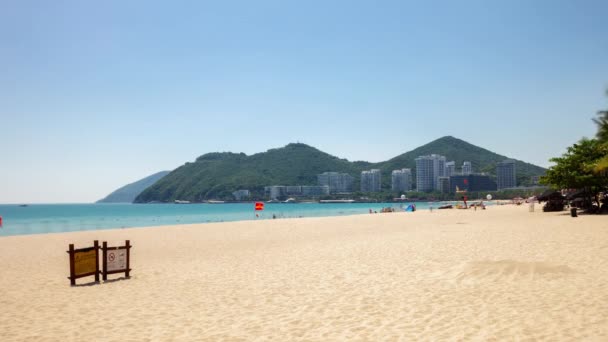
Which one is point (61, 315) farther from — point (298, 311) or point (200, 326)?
point (298, 311)

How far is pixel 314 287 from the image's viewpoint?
966 centimetres

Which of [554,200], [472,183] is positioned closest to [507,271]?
[554,200]

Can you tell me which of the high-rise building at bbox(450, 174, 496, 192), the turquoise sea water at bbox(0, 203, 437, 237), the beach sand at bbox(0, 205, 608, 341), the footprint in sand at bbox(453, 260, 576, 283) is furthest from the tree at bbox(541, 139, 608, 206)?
the high-rise building at bbox(450, 174, 496, 192)

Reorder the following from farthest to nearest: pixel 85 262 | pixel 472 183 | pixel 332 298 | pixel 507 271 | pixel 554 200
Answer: pixel 472 183, pixel 554 200, pixel 85 262, pixel 507 271, pixel 332 298

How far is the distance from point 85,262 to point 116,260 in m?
0.79

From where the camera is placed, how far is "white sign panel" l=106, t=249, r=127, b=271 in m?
11.4

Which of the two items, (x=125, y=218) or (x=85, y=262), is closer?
(x=85, y=262)

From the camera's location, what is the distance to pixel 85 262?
36.2ft

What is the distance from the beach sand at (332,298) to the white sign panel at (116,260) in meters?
0.54

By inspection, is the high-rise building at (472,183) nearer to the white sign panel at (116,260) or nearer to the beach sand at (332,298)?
the beach sand at (332,298)

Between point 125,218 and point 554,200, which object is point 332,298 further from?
point 125,218

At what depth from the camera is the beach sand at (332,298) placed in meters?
6.29

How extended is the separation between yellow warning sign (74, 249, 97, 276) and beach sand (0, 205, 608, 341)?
1.72 feet

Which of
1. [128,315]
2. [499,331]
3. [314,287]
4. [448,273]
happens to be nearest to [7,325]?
[128,315]
